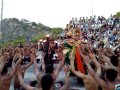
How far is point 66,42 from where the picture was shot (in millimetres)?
17844

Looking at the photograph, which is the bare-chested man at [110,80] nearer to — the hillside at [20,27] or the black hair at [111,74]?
the black hair at [111,74]

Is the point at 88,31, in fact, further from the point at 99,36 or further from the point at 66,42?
the point at 66,42

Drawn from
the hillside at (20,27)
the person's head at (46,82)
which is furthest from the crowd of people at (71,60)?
the hillside at (20,27)

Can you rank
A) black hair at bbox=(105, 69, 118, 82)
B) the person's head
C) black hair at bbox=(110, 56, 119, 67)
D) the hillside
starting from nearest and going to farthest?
the person's head → black hair at bbox=(105, 69, 118, 82) → black hair at bbox=(110, 56, 119, 67) → the hillside

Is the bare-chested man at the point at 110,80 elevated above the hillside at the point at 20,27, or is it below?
above

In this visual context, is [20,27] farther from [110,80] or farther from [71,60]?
[110,80]

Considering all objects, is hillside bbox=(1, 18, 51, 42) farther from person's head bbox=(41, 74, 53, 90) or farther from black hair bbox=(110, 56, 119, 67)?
person's head bbox=(41, 74, 53, 90)

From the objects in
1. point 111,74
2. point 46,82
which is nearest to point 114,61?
point 111,74

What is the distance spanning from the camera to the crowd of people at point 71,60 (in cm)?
841

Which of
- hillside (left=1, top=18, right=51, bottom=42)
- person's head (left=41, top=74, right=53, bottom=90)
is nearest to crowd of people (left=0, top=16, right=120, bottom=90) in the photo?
person's head (left=41, top=74, right=53, bottom=90)

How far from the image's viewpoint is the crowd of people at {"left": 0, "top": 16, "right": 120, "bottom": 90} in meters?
8.41

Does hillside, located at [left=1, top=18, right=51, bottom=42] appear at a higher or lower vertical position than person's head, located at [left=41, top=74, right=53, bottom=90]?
lower

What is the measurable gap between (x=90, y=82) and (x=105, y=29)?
2271cm

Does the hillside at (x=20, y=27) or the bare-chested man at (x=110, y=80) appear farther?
the hillside at (x=20, y=27)
